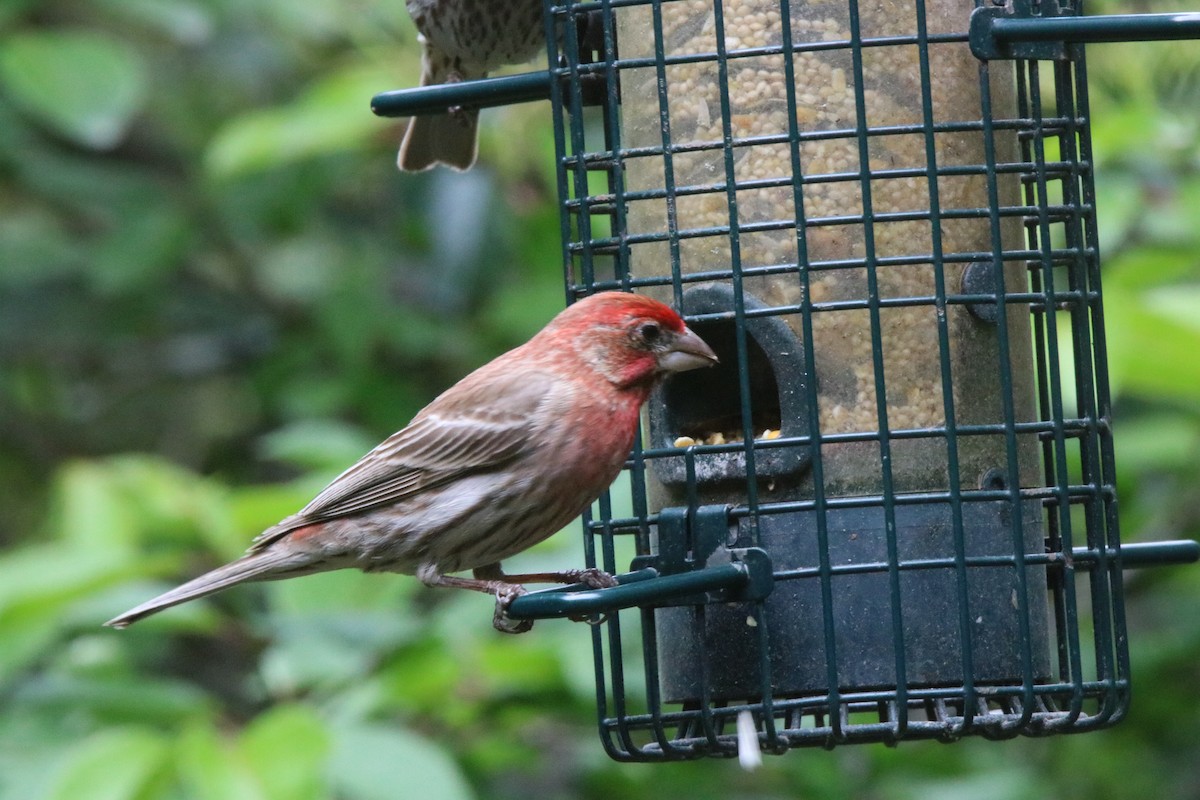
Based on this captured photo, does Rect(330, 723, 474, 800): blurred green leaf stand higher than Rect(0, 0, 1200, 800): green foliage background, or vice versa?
Rect(0, 0, 1200, 800): green foliage background

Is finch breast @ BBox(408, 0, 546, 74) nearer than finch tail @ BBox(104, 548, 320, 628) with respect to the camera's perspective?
No

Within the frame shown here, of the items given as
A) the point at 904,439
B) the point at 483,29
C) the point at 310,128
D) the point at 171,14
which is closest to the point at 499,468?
the point at 904,439

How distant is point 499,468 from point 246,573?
1.07 m

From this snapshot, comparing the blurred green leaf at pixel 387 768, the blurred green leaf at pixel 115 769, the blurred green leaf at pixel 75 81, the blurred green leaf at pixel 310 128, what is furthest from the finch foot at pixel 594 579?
the blurred green leaf at pixel 75 81

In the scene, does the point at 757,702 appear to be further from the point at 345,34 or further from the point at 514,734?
the point at 345,34

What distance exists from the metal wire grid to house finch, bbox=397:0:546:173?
0.99 metres

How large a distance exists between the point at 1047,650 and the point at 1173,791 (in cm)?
568

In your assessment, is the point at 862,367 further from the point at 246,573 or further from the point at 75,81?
the point at 75,81

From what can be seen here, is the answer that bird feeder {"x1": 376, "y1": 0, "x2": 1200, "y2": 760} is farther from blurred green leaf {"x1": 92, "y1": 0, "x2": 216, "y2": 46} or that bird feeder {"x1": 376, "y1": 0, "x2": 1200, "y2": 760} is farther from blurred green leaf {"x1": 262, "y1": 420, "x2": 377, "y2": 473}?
blurred green leaf {"x1": 92, "y1": 0, "x2": 216, "y2": 46}

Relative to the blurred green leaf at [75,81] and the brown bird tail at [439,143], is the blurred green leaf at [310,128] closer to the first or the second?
the blurred green leaf at [75,81]

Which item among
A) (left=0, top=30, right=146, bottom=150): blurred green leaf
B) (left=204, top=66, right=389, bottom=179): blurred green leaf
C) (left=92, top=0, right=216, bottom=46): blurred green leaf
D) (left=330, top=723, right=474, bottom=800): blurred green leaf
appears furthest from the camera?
(left=92, top=0, right=216, bottom=46): blurred green leaf

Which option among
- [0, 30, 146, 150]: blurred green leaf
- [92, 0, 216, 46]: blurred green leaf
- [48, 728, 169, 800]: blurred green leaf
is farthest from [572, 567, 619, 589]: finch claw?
[92, 0, 216, 46]: blurred green leaf

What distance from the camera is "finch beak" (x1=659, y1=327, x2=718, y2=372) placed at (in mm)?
5496

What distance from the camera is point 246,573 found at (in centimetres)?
641
